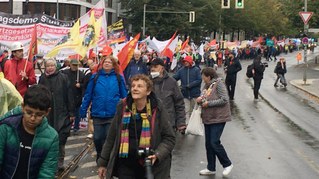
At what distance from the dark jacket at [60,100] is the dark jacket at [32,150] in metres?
3.75

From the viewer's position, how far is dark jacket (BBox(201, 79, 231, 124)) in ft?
23.9

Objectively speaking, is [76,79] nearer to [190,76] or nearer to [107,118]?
[190,76]

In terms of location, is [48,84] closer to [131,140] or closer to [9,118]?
[131,140]

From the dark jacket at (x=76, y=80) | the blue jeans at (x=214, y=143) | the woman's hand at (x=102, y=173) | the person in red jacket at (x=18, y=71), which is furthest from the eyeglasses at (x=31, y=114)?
the dark jacket at (x=76, y=80)

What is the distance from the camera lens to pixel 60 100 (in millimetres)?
7246

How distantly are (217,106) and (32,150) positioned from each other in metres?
4.32

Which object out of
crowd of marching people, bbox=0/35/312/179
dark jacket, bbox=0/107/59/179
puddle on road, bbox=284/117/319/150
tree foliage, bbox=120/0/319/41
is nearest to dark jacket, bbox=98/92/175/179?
crowd of marching people, bbox=0/35/312/179

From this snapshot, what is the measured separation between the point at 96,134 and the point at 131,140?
2703 mm

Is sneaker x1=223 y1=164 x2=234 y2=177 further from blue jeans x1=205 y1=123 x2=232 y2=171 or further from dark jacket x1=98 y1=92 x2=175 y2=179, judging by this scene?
dark jacket x1=98 y1=92 x2=175 y2=179

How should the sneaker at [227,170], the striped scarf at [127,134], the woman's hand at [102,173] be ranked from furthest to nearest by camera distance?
the sneaker at [227,170]
the woman's hand at [102,173]
the striped scarf at [127,134]

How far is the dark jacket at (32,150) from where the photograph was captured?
10.8ft

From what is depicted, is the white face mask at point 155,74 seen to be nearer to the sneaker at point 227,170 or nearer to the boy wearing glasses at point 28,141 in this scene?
the sneaker at point 227,170

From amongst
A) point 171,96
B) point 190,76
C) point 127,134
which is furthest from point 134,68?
point 127,134

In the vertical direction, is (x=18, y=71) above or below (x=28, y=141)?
above
